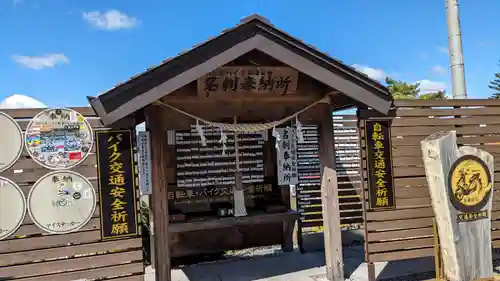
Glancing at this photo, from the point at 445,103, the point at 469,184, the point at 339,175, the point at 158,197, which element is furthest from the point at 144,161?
the point at 339,175

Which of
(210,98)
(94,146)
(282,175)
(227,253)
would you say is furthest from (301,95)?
(227,253)

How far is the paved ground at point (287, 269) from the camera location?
6.61 meters

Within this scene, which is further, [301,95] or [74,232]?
[301,95]

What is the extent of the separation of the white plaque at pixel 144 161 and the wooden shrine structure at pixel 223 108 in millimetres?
114

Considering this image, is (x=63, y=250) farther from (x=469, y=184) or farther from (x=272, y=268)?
(x=469, y=184)

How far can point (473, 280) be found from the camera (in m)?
5.46

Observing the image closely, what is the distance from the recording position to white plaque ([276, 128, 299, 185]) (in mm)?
7445

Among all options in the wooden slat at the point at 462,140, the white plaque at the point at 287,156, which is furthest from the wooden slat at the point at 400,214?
the white plaque at the point at 287,156

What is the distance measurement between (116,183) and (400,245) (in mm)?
4317

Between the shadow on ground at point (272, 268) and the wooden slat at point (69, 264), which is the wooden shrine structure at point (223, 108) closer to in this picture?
the wooden slat at point (69, 264)

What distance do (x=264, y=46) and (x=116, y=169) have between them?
8.37 ft

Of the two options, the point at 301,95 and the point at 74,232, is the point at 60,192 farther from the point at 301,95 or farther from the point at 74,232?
the point at 301,95

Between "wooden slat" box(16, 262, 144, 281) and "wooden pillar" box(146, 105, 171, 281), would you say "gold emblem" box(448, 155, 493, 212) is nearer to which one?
"wooden pillar" box(146, 105, 171, 281)

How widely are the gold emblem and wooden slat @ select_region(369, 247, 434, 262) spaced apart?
1.09 m
